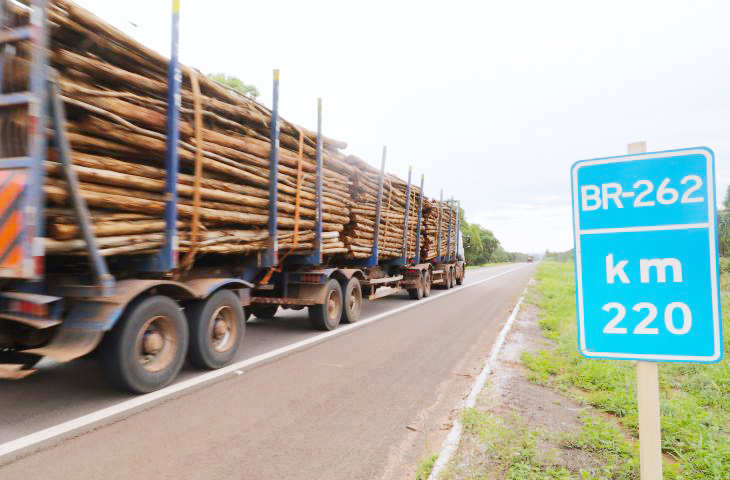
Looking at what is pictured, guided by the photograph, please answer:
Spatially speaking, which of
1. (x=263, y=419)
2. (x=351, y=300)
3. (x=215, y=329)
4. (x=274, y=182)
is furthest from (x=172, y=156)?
(x=351, y=300)

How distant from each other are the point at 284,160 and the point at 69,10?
135 inches

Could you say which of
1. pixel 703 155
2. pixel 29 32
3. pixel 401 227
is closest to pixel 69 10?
pixel 29 32

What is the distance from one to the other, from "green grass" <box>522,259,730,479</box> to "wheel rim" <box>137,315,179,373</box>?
4105mm

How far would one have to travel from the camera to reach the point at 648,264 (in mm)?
1805

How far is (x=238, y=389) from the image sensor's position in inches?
184

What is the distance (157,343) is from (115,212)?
4.65 feet

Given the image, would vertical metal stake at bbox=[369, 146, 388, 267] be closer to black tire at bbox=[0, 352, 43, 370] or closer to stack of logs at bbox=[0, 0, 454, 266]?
stack of logs at bbox=[0, 0, 454, 266]

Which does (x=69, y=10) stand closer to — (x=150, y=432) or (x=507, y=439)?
(x=150, y=432)

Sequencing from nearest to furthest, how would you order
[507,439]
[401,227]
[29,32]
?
[507,439]
[29,32]
[401,227]

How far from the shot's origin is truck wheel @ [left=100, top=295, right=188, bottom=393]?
4.21 metres

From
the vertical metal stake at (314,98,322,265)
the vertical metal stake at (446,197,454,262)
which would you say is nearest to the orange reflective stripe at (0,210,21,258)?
the vertical metal stake at (314,98,322,265)

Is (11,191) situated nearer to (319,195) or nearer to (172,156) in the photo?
(172,156)

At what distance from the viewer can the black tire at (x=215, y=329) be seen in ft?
17.1

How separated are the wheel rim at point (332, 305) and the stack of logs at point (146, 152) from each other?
1152 millimetres
